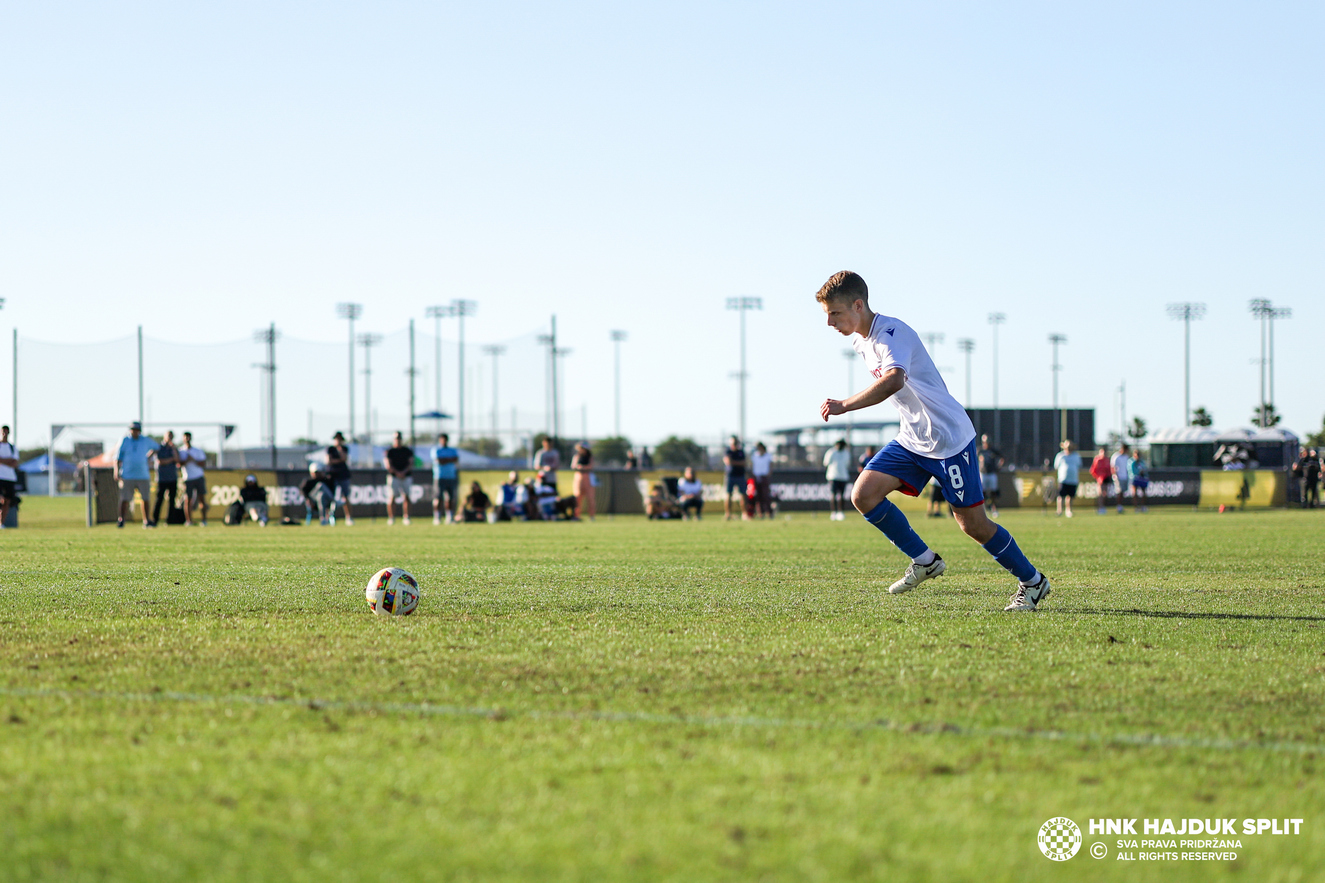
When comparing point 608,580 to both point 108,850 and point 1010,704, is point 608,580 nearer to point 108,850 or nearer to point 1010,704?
point 1010,704

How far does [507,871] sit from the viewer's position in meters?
2.57

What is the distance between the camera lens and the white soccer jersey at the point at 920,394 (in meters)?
7.67

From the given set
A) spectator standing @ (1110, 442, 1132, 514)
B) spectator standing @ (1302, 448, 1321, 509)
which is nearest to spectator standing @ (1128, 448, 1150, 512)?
spectator standing @ (1110, 442, 1132, 514)

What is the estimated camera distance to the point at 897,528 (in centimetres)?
830

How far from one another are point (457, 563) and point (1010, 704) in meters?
8.08

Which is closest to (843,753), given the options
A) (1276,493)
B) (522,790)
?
(522,790)

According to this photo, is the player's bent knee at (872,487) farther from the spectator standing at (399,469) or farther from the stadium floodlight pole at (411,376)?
the stadium floodlight pole at (411,376)

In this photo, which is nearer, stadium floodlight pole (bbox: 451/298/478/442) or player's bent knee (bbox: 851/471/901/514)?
player's bent knee (bbox: 851/471/901/514)

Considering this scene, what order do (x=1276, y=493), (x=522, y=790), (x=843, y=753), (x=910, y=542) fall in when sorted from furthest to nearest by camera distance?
(x=1276, y=493), (x=910, y=542), (x=843, y=753), (x=522, y=790)

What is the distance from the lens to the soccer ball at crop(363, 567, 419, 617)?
695 cm

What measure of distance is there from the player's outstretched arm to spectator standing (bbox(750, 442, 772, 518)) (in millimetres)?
21220

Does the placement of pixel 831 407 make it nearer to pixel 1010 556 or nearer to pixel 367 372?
pixel 1010 556

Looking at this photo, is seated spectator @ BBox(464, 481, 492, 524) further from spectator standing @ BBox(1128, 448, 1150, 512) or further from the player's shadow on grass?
the player's shadow on grass

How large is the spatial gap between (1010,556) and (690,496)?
70.7 ft
